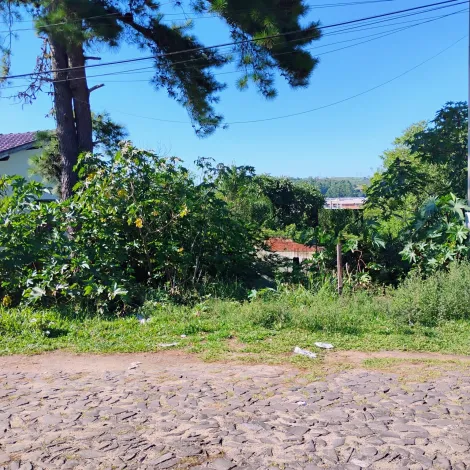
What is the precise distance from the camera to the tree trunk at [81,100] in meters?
11.5

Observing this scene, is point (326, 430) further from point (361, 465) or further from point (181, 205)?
point (181, 205)

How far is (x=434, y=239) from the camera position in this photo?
9766mm

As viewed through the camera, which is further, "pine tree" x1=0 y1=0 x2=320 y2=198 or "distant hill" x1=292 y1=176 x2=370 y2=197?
"distant hill" x1=292 y1=176 x2=370 y2=197

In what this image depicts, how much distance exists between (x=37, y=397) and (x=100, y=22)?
27.3ft

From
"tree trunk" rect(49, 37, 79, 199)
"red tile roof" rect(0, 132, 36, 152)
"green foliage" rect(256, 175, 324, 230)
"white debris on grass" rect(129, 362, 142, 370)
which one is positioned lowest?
"white debris on grass" rect(129, 362, 142, 370)

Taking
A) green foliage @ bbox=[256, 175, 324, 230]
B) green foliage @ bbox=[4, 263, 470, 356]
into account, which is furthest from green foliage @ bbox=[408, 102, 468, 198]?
green foliage @ bbox=[256, 175, 324, 230]

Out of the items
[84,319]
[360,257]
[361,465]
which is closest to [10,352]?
[84,319]

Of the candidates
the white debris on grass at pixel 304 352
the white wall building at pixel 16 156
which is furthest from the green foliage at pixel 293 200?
the white debris on grass at pixel 304 352

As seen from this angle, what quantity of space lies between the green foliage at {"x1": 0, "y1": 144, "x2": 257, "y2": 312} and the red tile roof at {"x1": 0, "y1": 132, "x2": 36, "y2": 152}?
10887 millimetres

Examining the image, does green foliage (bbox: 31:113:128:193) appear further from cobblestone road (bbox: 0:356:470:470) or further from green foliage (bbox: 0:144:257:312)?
cobblestone road (bbox: 0:356:470:470)

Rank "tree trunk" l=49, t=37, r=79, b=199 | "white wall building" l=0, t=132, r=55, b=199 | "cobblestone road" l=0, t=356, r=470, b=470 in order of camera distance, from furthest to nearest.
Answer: "white wall building" l=0, t=132, r=55, b=199, "tree trunk" l=49, t=37, r=79, b=199, "cobblestone road" l=0, t=356, r=470, b=470

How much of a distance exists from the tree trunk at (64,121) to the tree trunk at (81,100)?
14 centimetres

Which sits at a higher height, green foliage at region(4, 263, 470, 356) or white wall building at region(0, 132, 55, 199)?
white wall building at region(0, 132, 55, 199)

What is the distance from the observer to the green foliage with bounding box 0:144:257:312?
8453 mm
